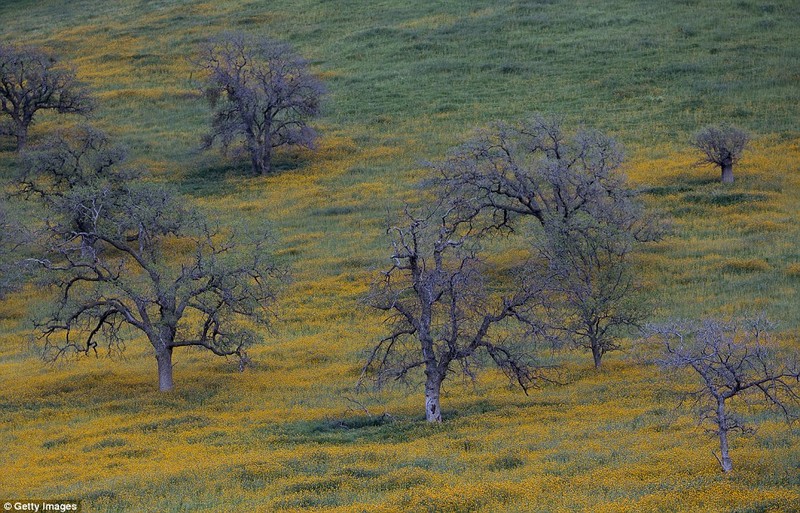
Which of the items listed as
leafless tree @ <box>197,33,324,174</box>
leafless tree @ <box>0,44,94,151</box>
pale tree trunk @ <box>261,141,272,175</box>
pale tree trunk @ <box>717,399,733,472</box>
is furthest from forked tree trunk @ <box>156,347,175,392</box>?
leafless tree @ <box>0,44,94,151</box>

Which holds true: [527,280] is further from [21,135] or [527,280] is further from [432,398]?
[21,135]

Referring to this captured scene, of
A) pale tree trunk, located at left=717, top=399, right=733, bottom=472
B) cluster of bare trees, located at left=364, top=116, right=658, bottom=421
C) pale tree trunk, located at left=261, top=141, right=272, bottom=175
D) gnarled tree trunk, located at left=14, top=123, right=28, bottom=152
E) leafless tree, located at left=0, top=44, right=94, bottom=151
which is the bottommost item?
pale tree trunk, located at left=717, top=399, right=733, bottom=472

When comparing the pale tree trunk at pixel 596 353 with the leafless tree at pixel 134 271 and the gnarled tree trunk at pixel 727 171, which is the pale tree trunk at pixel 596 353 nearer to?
the leafless tree at pixel 134 271

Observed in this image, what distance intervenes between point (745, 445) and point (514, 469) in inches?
217

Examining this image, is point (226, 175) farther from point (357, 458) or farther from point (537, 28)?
point (357, 458)

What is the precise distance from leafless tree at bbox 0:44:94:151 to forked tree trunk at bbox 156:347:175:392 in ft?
147

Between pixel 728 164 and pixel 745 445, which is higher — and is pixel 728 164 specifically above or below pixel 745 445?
above

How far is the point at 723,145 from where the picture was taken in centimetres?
5797

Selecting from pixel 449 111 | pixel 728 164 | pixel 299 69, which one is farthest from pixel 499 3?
pixel 728 164

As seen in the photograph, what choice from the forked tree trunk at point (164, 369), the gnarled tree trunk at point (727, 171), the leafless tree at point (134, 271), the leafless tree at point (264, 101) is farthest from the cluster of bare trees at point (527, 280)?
the leafless tree at point (264, 101)

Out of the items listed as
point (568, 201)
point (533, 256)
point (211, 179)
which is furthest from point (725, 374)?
point (211, 179)

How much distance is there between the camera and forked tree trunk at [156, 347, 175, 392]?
3597 centimetres

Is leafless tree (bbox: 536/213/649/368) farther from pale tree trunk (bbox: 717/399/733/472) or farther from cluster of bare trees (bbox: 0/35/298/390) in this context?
cluster of bare trees (bbox: 0/35/298/390)

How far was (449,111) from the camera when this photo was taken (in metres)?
78.5
